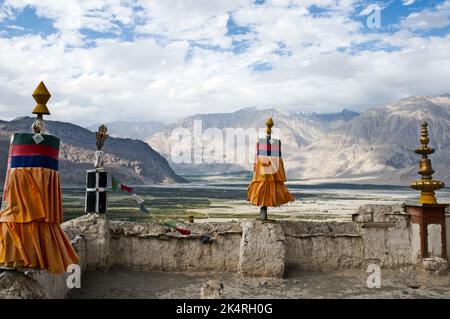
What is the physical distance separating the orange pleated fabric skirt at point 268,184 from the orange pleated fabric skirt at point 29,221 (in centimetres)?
463

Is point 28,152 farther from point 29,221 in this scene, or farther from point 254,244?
point 254,244

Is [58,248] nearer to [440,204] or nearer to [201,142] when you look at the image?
[440,204]

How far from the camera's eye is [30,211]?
4.73m

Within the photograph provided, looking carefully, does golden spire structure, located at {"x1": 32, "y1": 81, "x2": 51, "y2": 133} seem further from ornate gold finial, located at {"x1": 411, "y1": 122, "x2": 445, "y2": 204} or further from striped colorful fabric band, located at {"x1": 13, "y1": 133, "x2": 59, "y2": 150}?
ornate gold finial, located at {"x1": 411, "y1": 122, "x2": 445, "y2": 204}

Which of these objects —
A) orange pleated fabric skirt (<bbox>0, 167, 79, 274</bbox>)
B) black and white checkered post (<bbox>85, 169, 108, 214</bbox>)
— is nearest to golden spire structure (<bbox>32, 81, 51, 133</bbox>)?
orange pleated fabric skirt (<bbox>0, 167, 79, 274</bbox>)

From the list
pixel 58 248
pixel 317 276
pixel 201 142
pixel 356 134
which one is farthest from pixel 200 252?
pixel 201 142

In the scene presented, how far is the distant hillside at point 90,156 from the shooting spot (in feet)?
241

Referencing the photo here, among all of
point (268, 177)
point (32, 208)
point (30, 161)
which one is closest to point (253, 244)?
point (268, 177)

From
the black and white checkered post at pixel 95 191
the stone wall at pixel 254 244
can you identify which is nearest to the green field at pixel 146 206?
the stone wall at pixel 254 244

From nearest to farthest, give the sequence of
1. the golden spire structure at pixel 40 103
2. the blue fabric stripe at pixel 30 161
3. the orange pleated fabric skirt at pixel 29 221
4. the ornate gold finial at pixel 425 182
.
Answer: the orange pleated fabric skirt at pixel 29 221
the blue fabric stripe at pixel 30 161
the golden spire structure at pixel 40 103
the ornate gold finial at pixel 425 182

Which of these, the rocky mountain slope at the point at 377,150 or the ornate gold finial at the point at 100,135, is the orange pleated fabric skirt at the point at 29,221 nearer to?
the ornate gold finial at the point at 100,135

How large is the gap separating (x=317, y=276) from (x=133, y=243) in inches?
155

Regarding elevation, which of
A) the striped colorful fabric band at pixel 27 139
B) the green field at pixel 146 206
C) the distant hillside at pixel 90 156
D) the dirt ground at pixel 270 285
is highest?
the distant hillside at pixel 90 156
